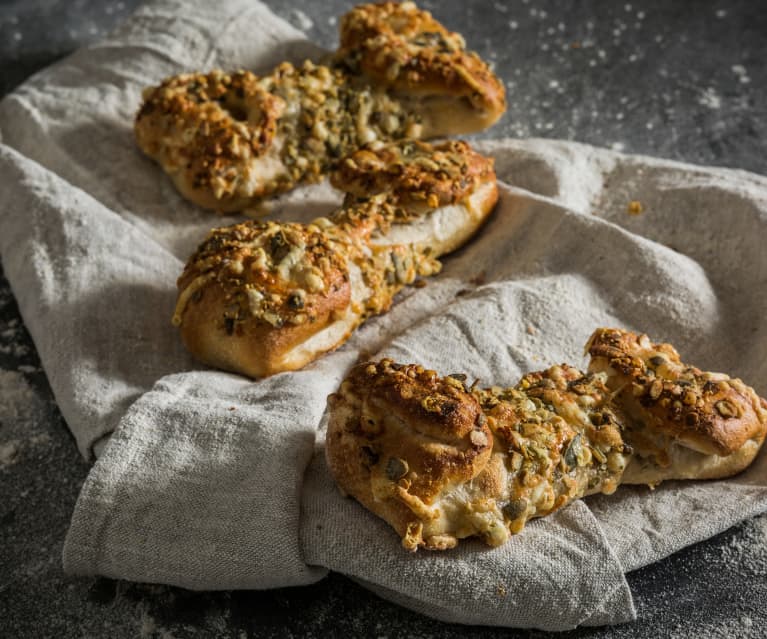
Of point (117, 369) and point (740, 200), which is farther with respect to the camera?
point (740, 200)

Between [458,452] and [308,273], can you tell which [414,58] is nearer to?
[308,273]

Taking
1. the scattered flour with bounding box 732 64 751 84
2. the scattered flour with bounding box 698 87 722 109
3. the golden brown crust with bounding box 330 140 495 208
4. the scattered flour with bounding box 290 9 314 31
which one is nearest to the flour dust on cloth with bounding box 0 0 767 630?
the golden brown crust with bounding box 330 140 495 208

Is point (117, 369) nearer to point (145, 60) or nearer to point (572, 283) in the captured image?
point (572, 283)

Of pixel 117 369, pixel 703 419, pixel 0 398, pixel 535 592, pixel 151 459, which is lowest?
pixel 0 398

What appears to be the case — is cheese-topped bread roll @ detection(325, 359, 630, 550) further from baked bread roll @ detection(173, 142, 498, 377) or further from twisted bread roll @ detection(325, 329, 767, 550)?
baked bread roll @ detection(173, 142, 498, 377)

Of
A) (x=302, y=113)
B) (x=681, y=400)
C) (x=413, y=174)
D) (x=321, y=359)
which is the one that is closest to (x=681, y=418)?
(x=681, y=400)

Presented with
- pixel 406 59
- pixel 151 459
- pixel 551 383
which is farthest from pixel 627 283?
pixel 151 459

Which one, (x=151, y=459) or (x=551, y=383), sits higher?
(x=551, y=383)
